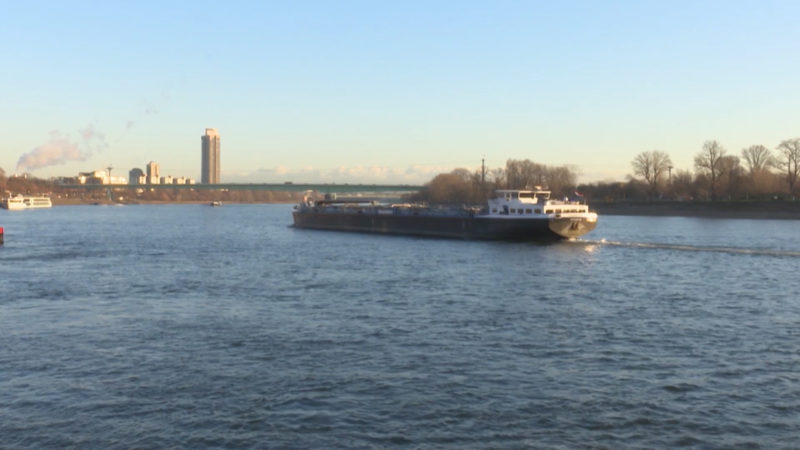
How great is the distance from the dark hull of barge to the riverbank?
77.1 m

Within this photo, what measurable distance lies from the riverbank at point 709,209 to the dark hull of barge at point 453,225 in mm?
77093

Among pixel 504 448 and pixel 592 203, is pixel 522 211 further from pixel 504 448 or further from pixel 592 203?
pixel 592 203

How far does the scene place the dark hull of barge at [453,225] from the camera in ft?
235

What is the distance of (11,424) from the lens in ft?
54.6

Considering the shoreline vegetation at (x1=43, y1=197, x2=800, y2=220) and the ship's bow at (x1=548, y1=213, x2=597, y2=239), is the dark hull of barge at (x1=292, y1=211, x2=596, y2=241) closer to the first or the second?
the ship's bow at (x1=548, y1=213, x2=597, y2=239)

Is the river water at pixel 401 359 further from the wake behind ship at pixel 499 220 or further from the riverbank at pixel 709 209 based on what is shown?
the riverbank at pixel 709 209

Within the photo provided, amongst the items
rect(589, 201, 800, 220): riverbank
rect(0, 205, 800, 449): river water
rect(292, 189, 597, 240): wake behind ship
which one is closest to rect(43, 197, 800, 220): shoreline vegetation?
rect(589, 201, 800, 220): riverbank

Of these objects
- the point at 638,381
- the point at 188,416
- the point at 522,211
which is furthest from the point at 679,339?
the point at 522,211

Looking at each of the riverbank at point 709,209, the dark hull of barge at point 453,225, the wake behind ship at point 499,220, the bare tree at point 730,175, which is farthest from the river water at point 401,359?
the bare tree at point 730,175

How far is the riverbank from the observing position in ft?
440

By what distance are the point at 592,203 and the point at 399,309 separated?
148 metres

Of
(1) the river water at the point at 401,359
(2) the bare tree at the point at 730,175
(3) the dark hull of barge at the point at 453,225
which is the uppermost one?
(2) the bare tree at the point at 730,175

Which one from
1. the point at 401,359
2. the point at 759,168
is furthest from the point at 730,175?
the point at 401,359

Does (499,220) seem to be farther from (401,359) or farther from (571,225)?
(401,359)
